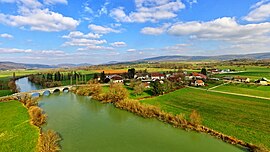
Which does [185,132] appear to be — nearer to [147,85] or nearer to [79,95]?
[147,85]

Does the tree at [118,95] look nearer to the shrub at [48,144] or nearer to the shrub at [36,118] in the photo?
the shrub at [36,118]

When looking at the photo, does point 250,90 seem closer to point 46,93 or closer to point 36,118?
point 36,118

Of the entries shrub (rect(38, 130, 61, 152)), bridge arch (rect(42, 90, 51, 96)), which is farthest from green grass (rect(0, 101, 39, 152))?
bridge arch (rect(42, 90, 51, 96))

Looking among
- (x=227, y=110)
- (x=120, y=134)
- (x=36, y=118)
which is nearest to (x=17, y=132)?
(x=36, y=118)

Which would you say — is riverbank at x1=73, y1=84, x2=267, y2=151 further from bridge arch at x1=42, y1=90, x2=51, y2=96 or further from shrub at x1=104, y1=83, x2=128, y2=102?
bridge arch at x1=42, y1=90, x2=51, y2=96

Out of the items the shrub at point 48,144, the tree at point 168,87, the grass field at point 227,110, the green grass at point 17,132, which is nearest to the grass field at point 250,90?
the grass field at point 227,110
